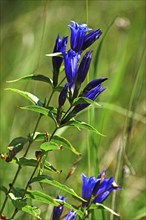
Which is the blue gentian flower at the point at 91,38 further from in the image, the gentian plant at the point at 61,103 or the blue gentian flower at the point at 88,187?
the blue gentian flower at the point at 88,187

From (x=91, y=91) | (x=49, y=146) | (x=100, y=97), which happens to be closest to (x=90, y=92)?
(x=91, y=91)

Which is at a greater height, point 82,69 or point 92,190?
point 82,69

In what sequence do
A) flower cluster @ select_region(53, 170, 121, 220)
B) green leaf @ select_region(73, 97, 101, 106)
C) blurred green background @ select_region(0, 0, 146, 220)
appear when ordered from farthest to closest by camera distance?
blurred green background @ select_region(0, 0, 146, 220)
flower cluster @ select_region(53, 170, 121, 220)
green leaf @ select_region(73, 97, 101, 106)

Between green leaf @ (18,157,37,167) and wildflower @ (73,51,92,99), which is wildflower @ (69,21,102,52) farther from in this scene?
green leaf @ (18,157,37,167)

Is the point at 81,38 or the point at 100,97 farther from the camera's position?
the point at 100,97

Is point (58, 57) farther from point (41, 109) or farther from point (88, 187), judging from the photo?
point (88, 187)

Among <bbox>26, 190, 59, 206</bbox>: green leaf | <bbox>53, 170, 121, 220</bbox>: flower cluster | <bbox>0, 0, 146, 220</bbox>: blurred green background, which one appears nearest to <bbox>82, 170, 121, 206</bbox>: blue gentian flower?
<bbox>53, 170, 121, 220</bbox>: flower cluster
